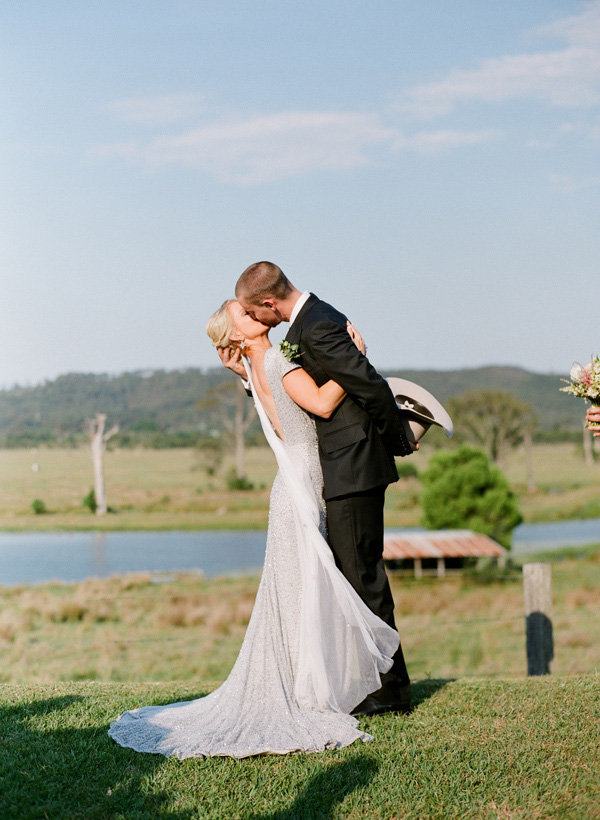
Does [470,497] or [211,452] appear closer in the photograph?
[470,497]

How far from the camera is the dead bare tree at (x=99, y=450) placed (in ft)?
86.1

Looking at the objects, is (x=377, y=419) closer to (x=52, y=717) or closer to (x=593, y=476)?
(x=52, y=717)

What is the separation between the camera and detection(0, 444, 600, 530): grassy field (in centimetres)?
2567

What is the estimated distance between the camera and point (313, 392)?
3354mm

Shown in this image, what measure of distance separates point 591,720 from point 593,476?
1260 inches

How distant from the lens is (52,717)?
355 cm

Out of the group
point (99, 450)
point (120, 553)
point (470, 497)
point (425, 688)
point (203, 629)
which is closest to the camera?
point (425, 688)

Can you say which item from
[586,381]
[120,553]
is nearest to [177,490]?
[120,553]

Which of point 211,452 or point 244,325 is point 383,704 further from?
point 211,452

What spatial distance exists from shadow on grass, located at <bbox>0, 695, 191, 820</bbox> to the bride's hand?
1.78 m

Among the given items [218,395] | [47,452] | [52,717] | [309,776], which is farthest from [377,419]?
[218,395]

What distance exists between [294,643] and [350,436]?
3.02 feet

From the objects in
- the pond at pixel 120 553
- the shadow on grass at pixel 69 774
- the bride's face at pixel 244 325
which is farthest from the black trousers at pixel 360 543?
the pond at pixel 120 553

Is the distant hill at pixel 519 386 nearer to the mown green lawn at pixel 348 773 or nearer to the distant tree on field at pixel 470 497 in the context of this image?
the distant tree on field at pixel 470 497
